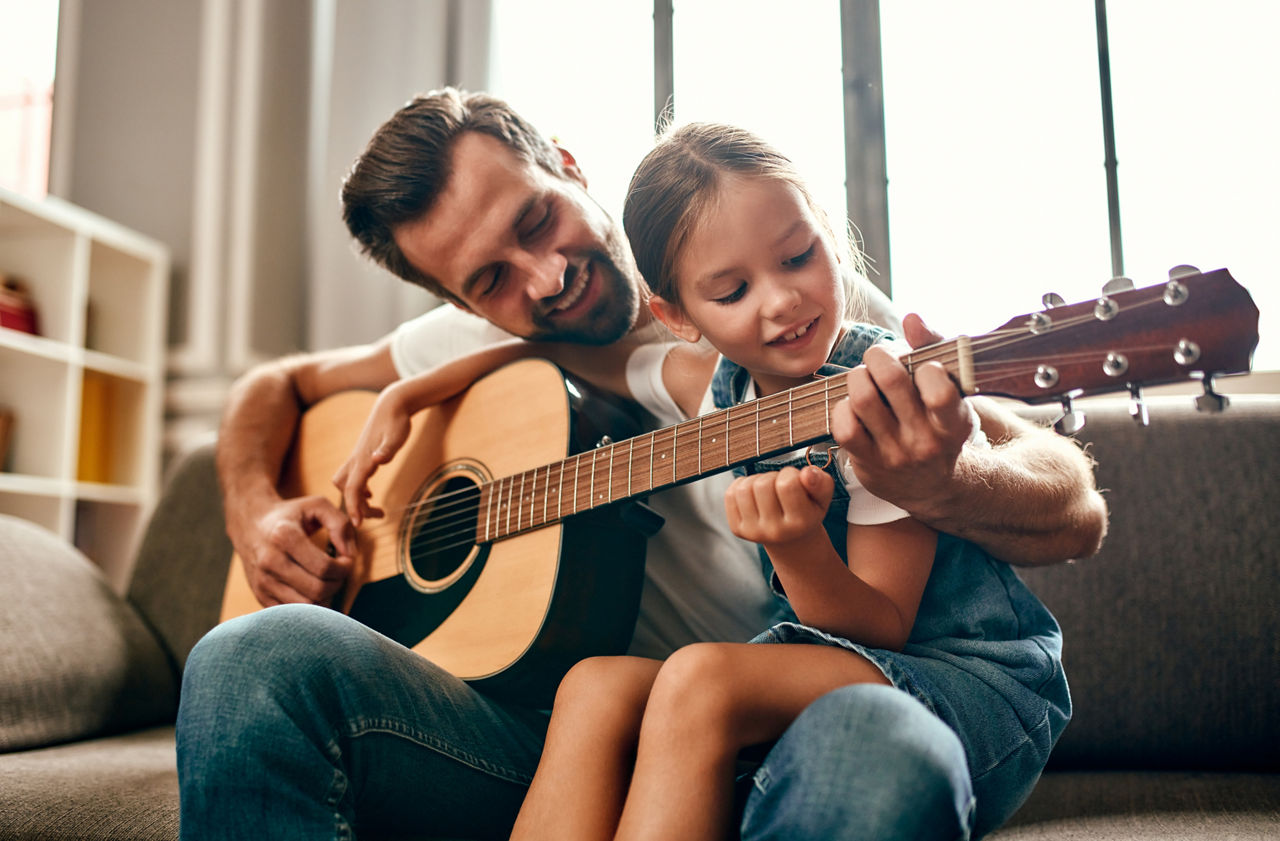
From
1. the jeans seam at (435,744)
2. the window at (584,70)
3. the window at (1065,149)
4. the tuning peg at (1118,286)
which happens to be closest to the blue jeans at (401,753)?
the jeans seam at (435,744)

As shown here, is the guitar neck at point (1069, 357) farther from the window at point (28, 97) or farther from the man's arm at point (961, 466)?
the window at point (28, 97)

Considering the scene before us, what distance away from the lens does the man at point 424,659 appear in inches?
25.1

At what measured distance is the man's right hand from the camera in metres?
1.22

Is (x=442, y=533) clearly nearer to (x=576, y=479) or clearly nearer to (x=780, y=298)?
(x=576, y=479)

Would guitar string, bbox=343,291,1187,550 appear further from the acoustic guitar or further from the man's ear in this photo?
the man's ear

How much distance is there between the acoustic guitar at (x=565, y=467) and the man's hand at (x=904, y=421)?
0.07 feet

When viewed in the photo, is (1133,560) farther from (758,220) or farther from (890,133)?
(890,133)

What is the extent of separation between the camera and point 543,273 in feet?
4.01

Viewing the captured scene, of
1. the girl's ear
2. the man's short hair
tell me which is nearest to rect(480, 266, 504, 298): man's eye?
the man's short hair

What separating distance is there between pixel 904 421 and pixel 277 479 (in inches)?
43.1

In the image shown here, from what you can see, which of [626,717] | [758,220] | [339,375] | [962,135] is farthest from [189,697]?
[962,135]

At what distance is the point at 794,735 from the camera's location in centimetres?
66

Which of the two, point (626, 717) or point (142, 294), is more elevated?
point (142, 294)

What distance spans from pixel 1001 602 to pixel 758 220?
1.38 feet
